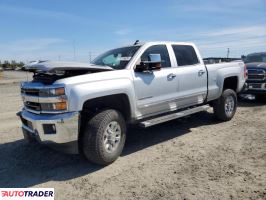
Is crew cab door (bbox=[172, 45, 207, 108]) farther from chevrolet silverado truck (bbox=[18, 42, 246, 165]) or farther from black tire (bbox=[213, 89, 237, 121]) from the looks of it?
black tire (bbox=[213, 89, 237, 121])

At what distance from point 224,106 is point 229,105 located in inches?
12.8

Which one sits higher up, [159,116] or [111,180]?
[159,116]

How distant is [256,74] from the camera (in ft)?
35.5

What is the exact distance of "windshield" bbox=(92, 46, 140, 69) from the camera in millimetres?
5629

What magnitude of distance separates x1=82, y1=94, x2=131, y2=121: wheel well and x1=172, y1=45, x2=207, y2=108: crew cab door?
4.59 ft

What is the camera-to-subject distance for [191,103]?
264 inches

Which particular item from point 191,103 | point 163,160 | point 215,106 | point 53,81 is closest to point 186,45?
point 191,103

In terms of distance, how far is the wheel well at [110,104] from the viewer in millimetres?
4973

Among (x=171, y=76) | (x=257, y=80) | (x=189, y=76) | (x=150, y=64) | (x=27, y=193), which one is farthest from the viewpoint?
(x=257, y=80)

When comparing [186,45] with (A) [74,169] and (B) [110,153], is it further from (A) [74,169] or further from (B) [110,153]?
(A) [74,169]

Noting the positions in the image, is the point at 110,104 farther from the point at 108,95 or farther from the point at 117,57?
the point at 117,57

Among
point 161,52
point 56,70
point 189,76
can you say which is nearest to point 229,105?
point 189,76

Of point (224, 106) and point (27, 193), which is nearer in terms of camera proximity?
point (27, 193)

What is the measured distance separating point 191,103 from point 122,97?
6.83 feet
